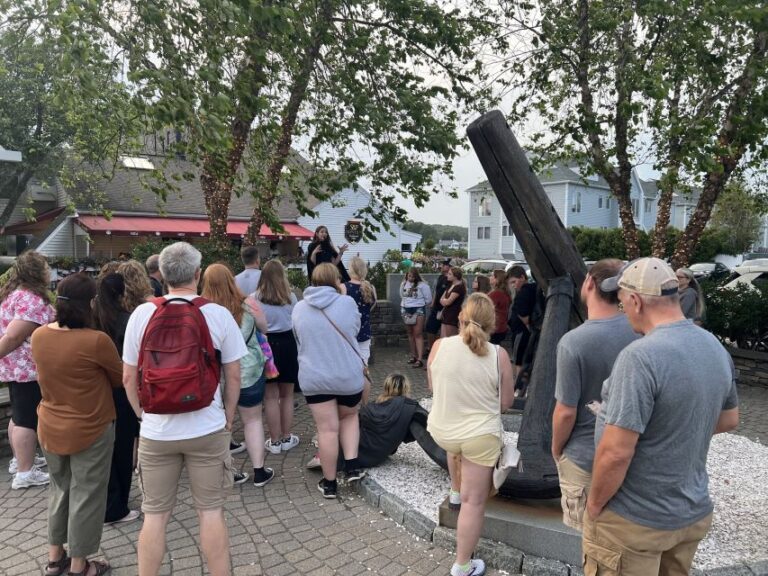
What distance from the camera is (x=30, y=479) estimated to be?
4.48m

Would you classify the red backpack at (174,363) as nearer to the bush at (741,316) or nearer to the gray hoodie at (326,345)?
the gray hoodie at (326,345)

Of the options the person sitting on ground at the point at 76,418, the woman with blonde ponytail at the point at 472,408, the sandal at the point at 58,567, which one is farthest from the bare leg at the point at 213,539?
the woman with blonde ponytail at the point at 472,408

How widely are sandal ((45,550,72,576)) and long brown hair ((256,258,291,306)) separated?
2.48 meters

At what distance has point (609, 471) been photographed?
1.96 m

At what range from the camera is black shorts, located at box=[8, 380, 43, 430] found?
169 inches

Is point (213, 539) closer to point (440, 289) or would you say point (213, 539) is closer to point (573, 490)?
point (573, 490)

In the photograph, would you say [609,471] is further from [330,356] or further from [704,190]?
[704,190]

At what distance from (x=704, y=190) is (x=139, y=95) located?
27.8 ft

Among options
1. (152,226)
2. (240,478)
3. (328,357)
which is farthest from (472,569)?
(152,226)

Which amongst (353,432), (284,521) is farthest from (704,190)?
(284,521)

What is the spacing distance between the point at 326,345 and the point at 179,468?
1.57 metres

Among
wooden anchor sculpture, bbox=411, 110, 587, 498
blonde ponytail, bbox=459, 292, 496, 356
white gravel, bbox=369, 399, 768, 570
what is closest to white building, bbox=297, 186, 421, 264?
white gravel, bbox=369, 399, 768, 570

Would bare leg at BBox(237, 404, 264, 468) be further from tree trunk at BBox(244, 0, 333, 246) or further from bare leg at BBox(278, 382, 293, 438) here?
tree trunk at BBox(244, 0, 333, 246)

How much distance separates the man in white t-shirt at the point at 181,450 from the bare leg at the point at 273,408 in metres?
2.11
